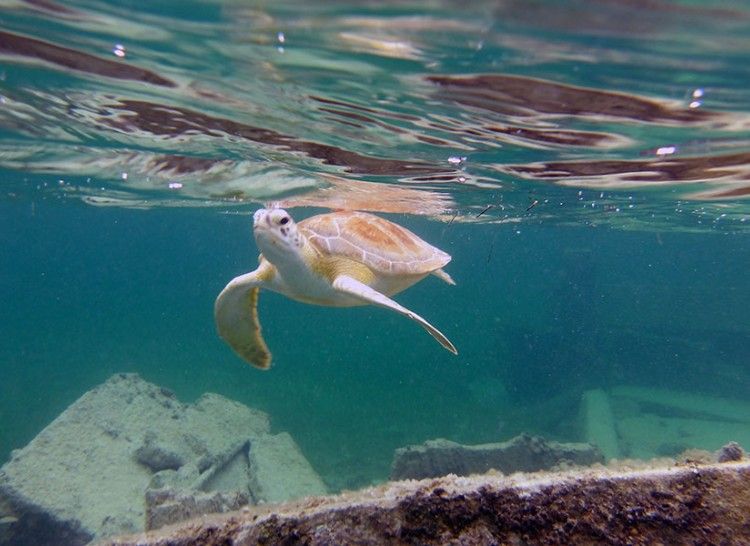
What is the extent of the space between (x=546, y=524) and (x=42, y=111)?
1011 cm

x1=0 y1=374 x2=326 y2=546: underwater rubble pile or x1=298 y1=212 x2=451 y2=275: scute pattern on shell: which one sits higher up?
x1=298 y1=212 x2=451 y2=275: scute pattern on shell

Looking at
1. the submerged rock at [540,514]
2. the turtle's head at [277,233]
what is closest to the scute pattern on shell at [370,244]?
the turtle's head at [277,233]

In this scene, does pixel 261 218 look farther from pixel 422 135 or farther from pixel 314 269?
pixel 422 135

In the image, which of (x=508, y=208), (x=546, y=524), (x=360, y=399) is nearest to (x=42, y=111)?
(x=546, y=524)

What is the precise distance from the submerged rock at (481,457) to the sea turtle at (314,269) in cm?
314

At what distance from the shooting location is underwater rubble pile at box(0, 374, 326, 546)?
22.7ft

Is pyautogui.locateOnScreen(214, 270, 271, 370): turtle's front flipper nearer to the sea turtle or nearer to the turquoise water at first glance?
the sea turtle

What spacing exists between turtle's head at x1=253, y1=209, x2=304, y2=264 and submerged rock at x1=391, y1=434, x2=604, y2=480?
4634 millimetres

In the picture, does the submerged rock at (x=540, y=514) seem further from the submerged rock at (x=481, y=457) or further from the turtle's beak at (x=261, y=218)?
the submerged rock at (x=481, y=457)

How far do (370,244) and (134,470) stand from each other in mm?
6444

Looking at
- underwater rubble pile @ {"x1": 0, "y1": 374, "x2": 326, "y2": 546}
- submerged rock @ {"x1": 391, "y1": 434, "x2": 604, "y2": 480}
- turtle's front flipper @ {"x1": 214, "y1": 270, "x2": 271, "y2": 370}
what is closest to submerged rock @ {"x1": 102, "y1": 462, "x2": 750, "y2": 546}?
underwater rubble pile @ {"x1": 0, "y1": 374, "x2": 326, "y2": 546}

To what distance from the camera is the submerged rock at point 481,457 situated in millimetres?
7891

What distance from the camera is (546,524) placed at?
215cm

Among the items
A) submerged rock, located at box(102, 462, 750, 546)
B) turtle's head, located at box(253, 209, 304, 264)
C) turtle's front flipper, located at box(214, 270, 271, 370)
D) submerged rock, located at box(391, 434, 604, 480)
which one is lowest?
submerged rock, located at box(391, 434, 604, 480)
